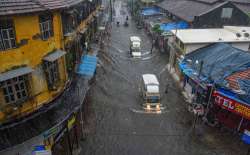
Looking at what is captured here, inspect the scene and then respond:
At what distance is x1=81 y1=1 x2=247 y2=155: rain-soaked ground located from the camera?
2083 centimetres

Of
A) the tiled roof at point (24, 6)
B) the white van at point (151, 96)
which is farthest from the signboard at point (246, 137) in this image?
A: the tiled roof at point (24, 6)

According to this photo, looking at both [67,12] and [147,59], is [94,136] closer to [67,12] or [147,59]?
[67,12]

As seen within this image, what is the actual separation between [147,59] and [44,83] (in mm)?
29978

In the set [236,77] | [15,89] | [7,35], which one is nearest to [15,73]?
[15,89]

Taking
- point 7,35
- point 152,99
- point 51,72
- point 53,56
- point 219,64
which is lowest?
point 152,99

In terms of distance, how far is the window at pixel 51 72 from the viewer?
58.4ft

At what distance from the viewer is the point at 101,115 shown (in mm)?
25703

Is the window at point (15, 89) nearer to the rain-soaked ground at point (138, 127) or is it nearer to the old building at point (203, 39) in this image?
the rain-soaked ground at point (138, 127)

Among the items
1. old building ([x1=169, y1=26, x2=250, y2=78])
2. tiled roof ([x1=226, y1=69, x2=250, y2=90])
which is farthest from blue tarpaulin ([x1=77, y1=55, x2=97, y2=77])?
tiled roof ([x1=226, y1=69, x2=250, y2=90])

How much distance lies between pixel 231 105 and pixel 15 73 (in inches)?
768

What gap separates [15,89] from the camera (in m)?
15.7

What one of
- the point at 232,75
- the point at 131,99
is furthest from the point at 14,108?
the point at 232,75

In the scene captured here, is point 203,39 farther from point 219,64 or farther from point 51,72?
point 51,72

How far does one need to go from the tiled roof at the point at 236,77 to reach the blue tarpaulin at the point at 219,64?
1.12 ft
